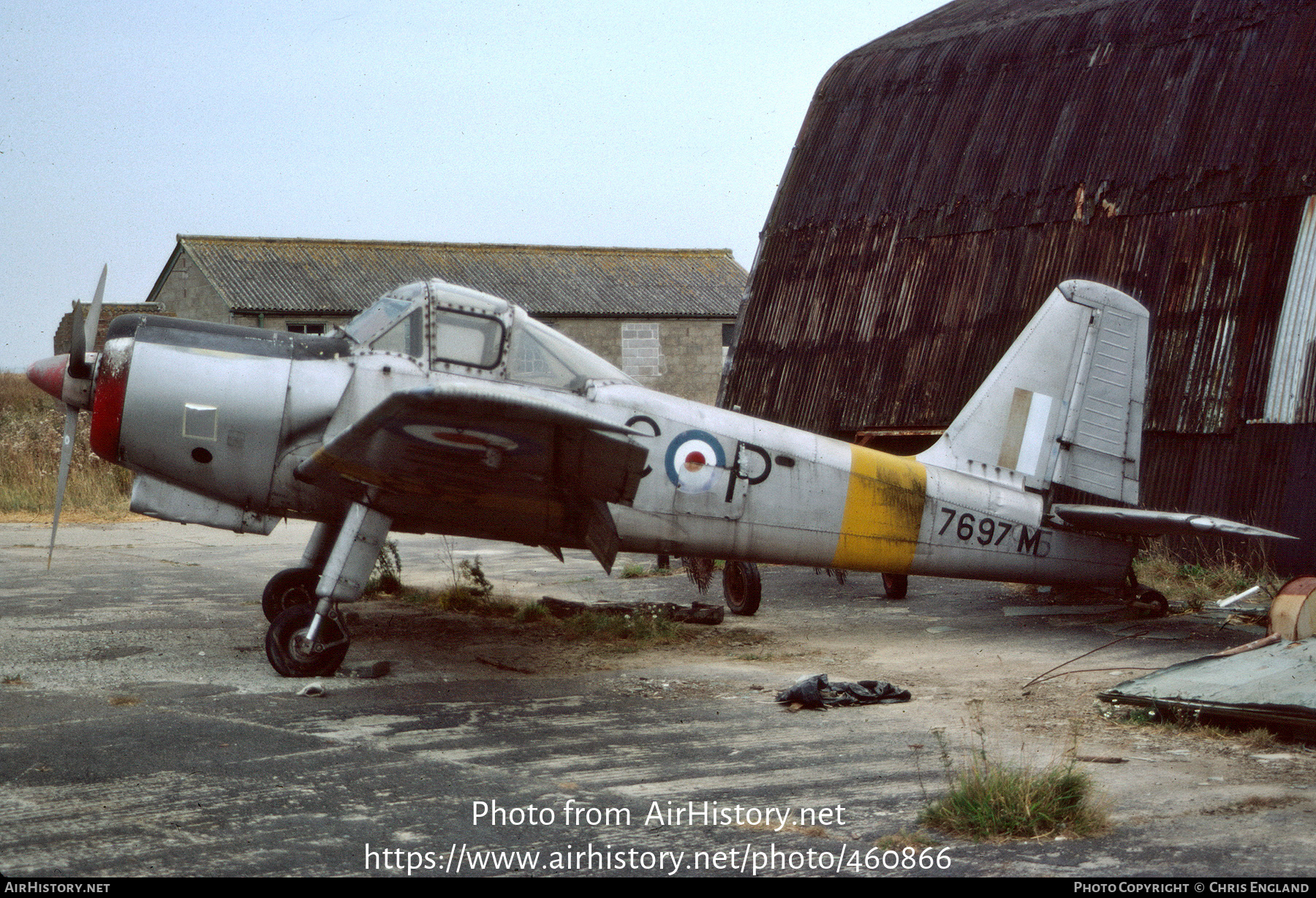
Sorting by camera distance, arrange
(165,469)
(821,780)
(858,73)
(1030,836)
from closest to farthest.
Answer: (1030,836) < (821,780) < (165,469) < (858,73)

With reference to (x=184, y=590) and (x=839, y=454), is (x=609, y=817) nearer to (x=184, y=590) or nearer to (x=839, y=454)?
(x=839, y=454)

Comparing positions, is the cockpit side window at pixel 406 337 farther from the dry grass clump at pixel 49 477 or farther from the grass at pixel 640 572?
the dry grass clump at pixel 49 477

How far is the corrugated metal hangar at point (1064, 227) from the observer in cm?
1232

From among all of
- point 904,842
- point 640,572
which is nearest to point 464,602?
point 640,572

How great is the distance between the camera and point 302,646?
7621mm

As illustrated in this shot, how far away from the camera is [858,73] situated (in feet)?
56.7

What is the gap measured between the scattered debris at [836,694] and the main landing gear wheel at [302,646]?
2.95 meters

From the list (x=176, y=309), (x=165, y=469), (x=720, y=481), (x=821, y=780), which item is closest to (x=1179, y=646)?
(x=720, y=481)

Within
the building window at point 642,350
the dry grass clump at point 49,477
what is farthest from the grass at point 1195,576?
the building window at point 642,350

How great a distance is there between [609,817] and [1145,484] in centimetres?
993

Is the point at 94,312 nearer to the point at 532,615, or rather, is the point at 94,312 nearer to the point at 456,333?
the point at 456,333

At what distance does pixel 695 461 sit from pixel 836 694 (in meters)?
2.22

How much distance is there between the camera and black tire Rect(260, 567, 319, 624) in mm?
9031

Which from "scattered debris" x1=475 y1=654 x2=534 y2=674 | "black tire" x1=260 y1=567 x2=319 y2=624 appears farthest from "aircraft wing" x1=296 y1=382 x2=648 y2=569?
"black tire" x1=260 y1=567 x2=319 y2=624
